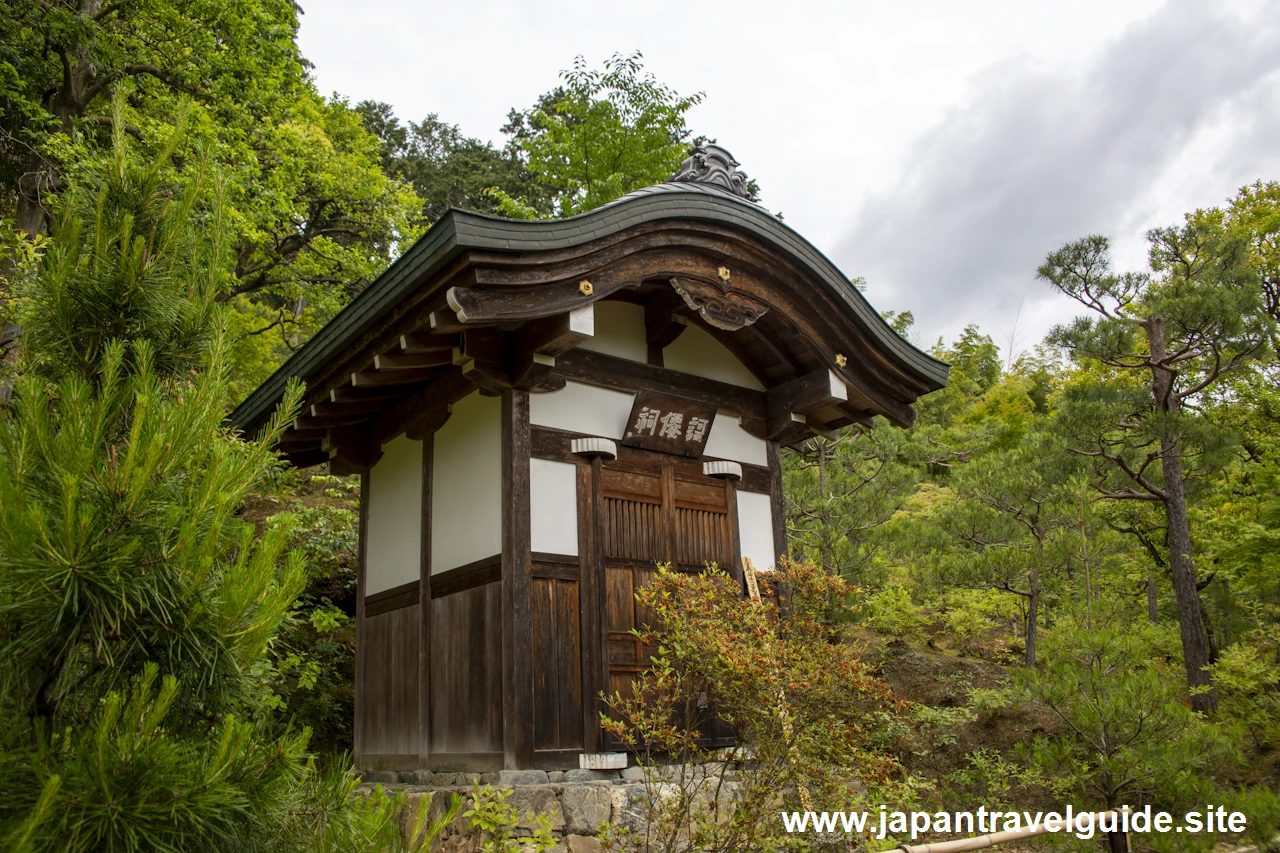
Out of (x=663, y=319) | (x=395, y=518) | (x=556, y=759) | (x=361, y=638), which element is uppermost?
(x=663, y=319)

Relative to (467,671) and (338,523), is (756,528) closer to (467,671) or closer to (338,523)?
(467,671)

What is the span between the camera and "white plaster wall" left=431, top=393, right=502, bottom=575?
6566 mm

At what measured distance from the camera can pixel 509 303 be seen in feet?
18.8

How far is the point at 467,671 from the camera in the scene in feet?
21.3

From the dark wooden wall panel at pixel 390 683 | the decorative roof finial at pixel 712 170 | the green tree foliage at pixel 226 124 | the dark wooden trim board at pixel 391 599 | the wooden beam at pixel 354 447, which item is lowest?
the dark wooden wall panel at pixel 390 683

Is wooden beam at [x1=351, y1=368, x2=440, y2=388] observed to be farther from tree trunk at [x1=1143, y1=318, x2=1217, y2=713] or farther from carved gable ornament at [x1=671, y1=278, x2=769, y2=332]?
tree trunk at [x1=1143, y1=318, x2=1217, y2=713]

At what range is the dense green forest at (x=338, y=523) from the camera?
2.62 metres

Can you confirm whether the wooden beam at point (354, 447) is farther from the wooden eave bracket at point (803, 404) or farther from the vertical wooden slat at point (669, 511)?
the wooden eave bracket at point (803, 404)

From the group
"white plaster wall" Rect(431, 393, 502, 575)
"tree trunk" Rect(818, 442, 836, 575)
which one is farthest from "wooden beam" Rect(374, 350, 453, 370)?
"tree trunk" Rect(818, 442, 836, 575)

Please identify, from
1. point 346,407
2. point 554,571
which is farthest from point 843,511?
point 346,407

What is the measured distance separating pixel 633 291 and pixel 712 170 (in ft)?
3.85

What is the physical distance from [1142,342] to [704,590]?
499 inches

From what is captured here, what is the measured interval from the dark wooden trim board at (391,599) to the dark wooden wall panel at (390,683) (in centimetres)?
4

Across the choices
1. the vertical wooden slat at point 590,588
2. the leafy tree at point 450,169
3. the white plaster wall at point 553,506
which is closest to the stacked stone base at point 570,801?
the vertical wooden slat at point 590,588
